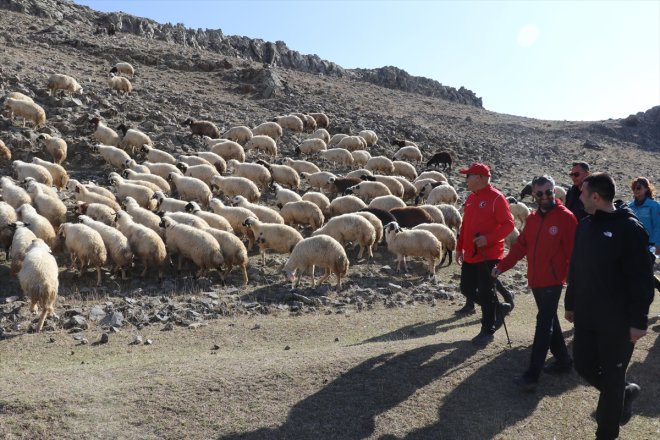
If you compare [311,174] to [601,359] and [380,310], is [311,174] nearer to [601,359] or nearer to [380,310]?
[380,310]

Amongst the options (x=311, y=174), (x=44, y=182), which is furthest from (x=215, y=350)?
(x=311, y=174)

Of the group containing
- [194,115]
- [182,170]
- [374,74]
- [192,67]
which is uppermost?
[374,74]

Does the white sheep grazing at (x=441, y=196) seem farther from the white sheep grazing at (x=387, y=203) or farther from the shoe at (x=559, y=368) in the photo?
the shoe at (x=559, y=368)

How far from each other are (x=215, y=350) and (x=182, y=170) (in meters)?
10.9

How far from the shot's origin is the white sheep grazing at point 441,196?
18688mm

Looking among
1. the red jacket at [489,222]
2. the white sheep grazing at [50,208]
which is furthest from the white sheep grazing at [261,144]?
the red jacket at [489,222]

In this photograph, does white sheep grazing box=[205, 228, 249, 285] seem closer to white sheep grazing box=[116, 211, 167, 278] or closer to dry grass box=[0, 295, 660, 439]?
white sheep grazing box=[116, 211, 167, 278]

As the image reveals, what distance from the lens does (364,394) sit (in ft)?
19.8

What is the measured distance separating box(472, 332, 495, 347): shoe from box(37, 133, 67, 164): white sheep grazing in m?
15.1

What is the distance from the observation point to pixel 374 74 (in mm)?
64562

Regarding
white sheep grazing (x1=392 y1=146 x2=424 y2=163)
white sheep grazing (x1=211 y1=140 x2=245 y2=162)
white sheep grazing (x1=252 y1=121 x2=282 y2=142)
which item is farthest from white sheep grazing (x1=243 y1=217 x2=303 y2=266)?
white sheep grazing (x1=392 y1=146 x2=424 y2=163)

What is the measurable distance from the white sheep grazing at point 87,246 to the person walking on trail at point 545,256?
8.09m

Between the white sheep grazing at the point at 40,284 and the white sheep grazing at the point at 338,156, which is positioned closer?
the white sheep grazing at the point at 40,284

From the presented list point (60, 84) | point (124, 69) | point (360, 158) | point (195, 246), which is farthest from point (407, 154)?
point (124, 69)
